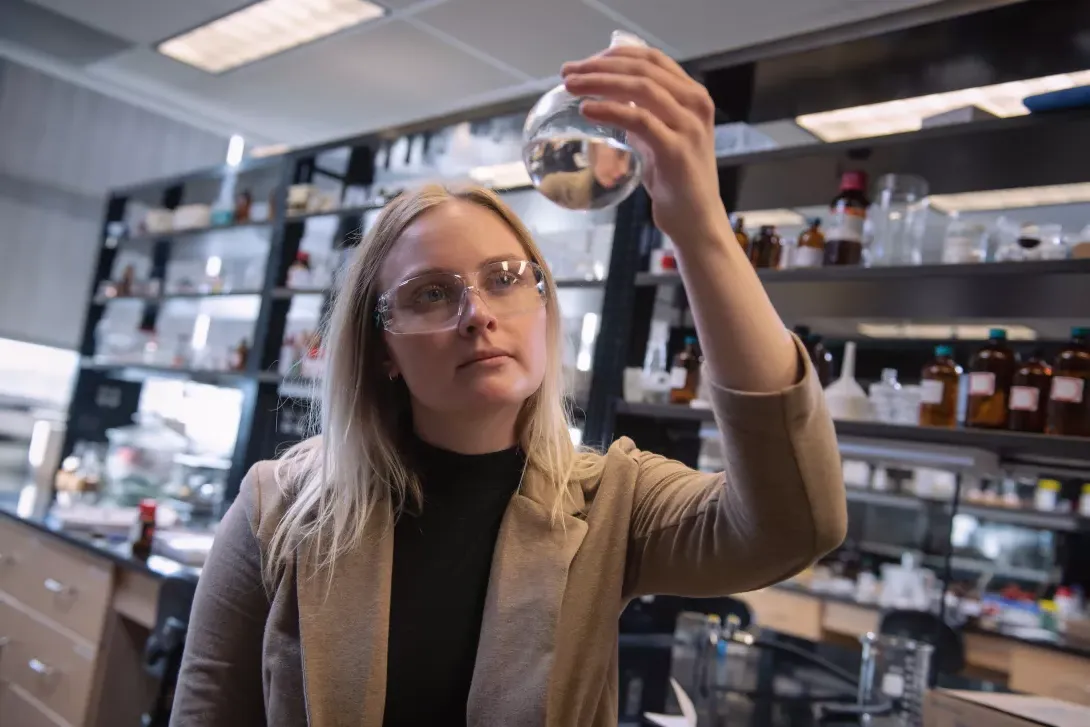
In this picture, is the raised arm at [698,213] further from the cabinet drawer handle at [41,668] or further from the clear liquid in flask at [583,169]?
the cabinet drawer handle at [41,668]

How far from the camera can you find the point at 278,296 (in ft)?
11.5

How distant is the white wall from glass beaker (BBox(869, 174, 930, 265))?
4438mm

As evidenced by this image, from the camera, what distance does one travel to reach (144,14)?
11.9ft

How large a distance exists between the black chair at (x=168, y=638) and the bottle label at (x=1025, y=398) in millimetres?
2110

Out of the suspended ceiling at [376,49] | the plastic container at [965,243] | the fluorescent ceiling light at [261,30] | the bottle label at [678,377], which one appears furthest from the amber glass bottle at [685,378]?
the fluorescent ceiling light at [261,30]

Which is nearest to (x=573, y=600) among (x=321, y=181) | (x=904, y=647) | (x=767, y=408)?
(x=767, y=408)

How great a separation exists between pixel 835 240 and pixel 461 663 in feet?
4.88

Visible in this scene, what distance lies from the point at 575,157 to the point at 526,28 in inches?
99.7

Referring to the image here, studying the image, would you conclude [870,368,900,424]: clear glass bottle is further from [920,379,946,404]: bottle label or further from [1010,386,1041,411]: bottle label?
[1010,386,1041,411]: bottle label

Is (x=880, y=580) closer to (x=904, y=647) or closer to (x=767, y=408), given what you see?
(x=904, y=647)

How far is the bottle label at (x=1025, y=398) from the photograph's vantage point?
5.71 ft

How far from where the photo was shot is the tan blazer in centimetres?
88

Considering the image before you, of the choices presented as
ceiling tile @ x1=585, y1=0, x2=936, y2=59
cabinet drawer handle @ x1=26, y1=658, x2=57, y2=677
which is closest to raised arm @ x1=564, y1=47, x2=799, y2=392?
ceiling tile @ x1=585, y1=0, x2=936, y2=59

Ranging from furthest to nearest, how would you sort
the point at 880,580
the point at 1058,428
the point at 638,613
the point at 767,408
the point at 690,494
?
the point at 880,580 < the point at 638,613 < the point at 1058,428 < the point at 690,494 < the point at 767,408
